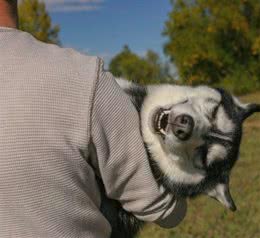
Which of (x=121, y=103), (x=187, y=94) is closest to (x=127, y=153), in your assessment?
(x=121, y=103)

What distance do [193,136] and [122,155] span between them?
0.73 metres

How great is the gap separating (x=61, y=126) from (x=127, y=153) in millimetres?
275

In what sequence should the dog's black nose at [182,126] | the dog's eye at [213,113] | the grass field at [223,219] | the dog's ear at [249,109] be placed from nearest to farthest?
the dog's black nose at [182,126]
the dog's eye at [213,113]
the dog's ear at [249,109]
the grass field at [223,219]

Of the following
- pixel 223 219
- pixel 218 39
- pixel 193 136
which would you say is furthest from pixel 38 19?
pixel 193 136

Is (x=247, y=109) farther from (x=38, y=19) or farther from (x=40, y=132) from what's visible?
(x=38, y=19)

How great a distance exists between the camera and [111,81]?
1734 mm

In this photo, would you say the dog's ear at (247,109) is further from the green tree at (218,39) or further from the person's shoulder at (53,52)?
the green tree at (218,39)

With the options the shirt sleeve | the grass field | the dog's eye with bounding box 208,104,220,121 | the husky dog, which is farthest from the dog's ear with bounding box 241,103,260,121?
the grass field

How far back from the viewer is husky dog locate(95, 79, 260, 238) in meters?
2.37

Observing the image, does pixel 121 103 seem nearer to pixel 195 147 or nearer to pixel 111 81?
pixel 111 81

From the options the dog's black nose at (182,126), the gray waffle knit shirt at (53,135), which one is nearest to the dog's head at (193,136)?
the dog's black nose at (182,126)

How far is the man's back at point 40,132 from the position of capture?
5.24 feet

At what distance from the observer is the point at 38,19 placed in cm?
1919

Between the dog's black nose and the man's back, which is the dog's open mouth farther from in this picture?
the man's back
